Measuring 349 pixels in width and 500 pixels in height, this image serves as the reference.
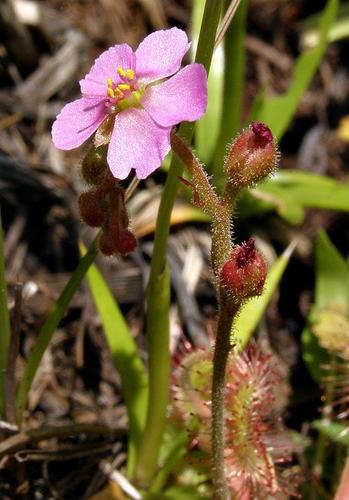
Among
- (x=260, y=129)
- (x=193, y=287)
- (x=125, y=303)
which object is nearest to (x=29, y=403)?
(x=125, y=303)

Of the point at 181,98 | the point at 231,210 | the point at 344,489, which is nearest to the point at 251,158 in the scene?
the point at 231,210

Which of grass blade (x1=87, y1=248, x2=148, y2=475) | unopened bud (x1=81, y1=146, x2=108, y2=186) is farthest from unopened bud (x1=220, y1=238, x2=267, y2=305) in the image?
grass blade (x1=87, y1=248, x2=148, y2=475)

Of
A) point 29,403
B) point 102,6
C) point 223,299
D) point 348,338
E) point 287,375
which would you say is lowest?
point 287,375

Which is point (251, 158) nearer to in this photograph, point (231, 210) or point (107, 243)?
point (231, 210)

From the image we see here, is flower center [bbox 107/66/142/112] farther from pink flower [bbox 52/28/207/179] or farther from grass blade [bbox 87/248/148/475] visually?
grass blade [bbox 87/248/148/475]

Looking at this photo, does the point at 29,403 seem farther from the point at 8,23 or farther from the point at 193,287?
the point at 8,23

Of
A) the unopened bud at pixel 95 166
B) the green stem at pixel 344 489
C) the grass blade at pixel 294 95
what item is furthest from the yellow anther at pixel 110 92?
the grass blade at pixel 294 95
